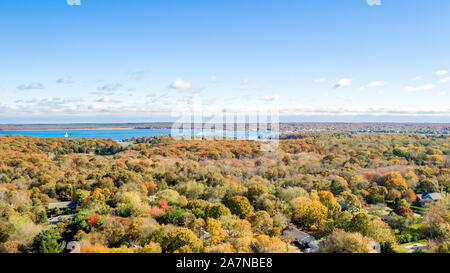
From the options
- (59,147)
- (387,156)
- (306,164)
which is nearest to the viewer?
(306,164)

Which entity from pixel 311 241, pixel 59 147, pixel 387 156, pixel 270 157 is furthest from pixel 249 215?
pixel 59 147

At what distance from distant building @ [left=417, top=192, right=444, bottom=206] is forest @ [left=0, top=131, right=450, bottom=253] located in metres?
0.11

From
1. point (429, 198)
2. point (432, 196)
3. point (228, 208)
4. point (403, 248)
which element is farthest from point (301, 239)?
point (432, 196)

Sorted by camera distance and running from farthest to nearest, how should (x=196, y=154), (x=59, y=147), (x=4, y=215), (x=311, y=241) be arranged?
Result: (x=59, y=147) → (x=196, y=154) → (x=4, y=215) → (x=311, y=241)

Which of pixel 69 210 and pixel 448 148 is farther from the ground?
pixel 448 148

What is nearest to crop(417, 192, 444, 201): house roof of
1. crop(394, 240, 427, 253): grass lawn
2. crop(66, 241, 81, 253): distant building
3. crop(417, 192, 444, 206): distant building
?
crop(417, 192, 444, 206): distant building

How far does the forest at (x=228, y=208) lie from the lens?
1428cm

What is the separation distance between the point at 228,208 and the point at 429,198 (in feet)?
→ 65.0

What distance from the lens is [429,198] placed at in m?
25.9

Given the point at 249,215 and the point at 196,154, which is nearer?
the point at 249,215

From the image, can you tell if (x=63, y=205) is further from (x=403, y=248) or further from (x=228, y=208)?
(x=403, y=248)

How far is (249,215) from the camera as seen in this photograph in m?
19.3
